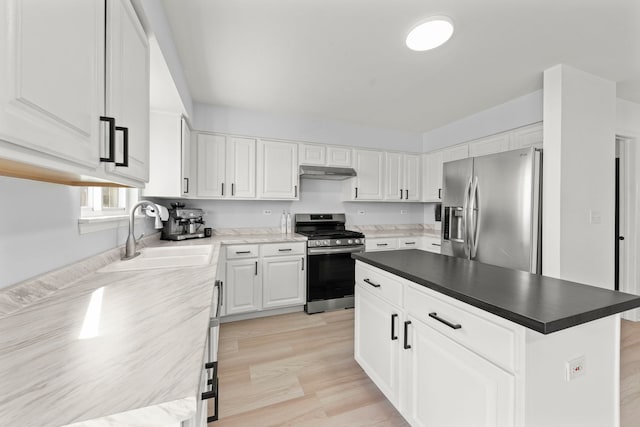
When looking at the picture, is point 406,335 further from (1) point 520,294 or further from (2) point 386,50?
(2) point 386,50

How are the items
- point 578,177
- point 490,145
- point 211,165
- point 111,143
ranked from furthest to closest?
1. point 490,145
2. point 211,165
3. point 578,177
4. point 111,143

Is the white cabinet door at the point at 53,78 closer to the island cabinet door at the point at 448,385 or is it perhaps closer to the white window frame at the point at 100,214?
the white window frame at the point at 100,214

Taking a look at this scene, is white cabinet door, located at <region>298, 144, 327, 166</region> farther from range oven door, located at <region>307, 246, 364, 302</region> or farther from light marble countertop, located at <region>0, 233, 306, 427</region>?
light marble countertop, located at <region>0, 233, 306, 427</region>

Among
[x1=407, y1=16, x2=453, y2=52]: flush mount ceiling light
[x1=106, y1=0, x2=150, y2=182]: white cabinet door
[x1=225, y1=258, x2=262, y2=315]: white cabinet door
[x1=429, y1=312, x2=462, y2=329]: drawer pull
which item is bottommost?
[x1=225, y1=258, x2=262, y2=315]: white cabinet door

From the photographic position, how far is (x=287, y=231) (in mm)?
3574

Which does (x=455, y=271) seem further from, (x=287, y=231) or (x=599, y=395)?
(x=287, y=231)

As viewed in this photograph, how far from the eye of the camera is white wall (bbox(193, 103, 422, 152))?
122 inches

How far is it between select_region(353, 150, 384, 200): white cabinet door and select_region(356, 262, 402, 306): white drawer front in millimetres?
1963

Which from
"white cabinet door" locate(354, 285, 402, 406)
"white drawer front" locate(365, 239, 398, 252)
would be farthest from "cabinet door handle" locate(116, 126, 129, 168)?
"white drawer front" locate(365, 239, 398, 252)

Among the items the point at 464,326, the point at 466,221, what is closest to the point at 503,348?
the point at 464,326

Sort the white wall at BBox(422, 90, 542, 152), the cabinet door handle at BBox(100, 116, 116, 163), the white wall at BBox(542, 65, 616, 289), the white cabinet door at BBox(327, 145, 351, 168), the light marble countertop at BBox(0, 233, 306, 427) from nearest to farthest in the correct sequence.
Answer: the light marble countertop at BBox(0, 233, 306, 427) < the cabinet door handle at BBox(100, 116, 116, 163) < the white wall at BBox(542, 65, 616, 289) < the white wall at BBox(422, 90, 542, 152) < the white cabinet door at BBox(327, 145, 351, 168)

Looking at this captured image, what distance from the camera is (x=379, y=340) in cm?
164

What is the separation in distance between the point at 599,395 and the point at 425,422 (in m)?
0.70

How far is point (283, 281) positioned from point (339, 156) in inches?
71.1
